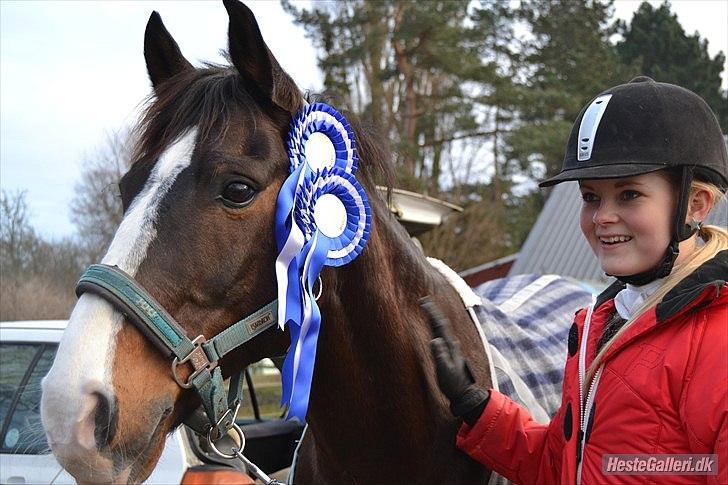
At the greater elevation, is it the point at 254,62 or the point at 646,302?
the point at 254,62

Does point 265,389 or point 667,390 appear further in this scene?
point 265,389

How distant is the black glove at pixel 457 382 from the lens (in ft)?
6.88

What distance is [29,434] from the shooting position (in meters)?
3.36

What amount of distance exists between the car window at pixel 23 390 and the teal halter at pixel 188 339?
2206mm

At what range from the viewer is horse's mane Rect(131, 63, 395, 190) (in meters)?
1.81

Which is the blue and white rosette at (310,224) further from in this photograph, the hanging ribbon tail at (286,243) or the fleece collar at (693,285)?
the fleece collar at (693,285)

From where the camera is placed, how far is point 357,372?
2084 millimetres

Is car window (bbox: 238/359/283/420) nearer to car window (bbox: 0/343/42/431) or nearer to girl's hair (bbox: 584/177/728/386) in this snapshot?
car window (bbox: 0/343/42/431)

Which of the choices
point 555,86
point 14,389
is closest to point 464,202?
point 555,86

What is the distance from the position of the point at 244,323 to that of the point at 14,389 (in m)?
2.62

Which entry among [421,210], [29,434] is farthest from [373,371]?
[421,210]

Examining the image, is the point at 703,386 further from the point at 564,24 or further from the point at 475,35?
the point at 564,24

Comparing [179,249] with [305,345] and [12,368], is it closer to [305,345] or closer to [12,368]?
[305,345]

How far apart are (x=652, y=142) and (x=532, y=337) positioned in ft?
4.71
